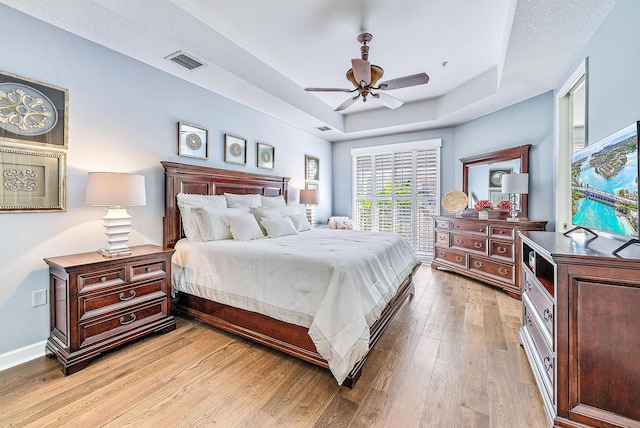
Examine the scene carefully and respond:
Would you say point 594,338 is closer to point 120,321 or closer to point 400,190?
point 120,321

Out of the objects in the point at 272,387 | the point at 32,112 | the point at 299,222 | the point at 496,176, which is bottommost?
the point at 272,387

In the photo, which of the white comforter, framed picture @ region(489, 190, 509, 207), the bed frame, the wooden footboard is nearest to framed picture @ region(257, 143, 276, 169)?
the bed frame

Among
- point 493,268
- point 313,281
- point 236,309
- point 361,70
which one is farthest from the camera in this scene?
point 493,268

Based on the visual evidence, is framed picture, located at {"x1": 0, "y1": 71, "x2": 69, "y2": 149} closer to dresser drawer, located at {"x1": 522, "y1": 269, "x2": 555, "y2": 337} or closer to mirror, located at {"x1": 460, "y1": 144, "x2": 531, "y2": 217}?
dresser drawer, located at {"x1": 522, "y1": 269, "x2": 555, "y2": 337}

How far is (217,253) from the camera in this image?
2.55 m

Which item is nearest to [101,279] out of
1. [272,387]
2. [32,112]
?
[32,112]

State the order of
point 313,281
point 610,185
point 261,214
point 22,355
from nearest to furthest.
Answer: point 610,185
point 313,281
point 22,355
point 261,214

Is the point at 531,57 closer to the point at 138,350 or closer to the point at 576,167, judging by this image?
the point at 576,167

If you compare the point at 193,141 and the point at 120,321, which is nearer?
the point at 120,321

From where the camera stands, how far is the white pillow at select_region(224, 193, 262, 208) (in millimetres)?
3551

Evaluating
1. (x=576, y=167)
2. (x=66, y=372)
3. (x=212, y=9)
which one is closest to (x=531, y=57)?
(x=576, y=167)

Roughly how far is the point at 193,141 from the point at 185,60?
2.94 ft

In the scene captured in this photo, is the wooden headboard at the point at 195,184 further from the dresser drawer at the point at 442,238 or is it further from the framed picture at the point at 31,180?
the dresser drawer at the point at 442,238

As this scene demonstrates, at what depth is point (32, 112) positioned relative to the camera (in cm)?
214
